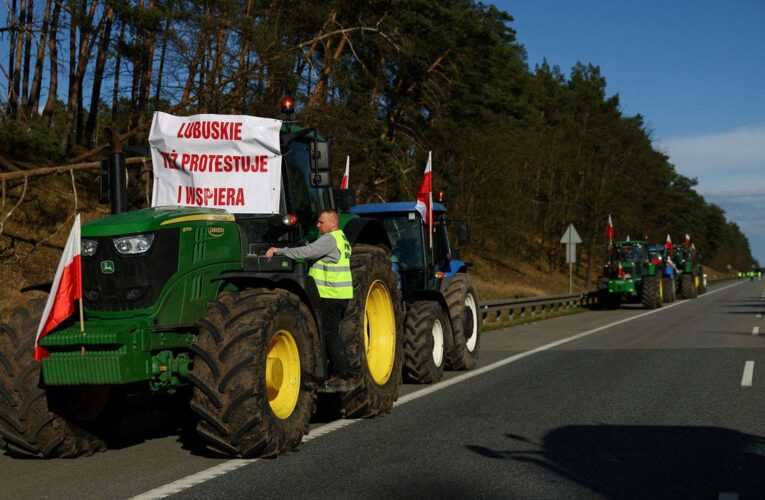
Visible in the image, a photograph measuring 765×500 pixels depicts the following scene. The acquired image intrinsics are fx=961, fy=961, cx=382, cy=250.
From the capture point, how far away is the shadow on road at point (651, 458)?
6395mm

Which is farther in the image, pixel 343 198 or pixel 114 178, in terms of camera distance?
pixel 343 198

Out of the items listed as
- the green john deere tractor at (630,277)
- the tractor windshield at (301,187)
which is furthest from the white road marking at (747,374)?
the green john deere tractor at (630,277)

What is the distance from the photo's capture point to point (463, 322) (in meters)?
13.4

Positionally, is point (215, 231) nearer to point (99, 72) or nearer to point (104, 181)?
point (104, 181)

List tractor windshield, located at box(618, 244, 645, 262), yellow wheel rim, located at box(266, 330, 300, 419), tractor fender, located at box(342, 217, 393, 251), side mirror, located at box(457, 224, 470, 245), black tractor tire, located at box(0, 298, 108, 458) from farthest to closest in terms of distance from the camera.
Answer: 1. tractor windshield, located at box(618, 244, 645, 262)
2. side mirror, located at box(457, 224, 470, 245)
3. tractor fender, located at box(342, 217, 393, 251)
4. yellow wheel rim, located at box(266, 330, 300, 419)
5. black tractor tire, located at box(0, 298, 108, 458)

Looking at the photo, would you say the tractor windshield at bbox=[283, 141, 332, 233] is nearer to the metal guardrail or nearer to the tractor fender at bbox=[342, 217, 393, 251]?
the tractor fender at bbox=[342, 217, 393, 251]

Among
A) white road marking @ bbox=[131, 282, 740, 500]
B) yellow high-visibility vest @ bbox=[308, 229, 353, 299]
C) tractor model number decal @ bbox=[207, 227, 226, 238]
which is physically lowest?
white road marking @ bbox=[131, 282, 740, 500]

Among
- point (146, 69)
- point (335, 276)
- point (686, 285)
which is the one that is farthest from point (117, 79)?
point (686, 285)

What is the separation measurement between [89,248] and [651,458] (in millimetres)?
4634

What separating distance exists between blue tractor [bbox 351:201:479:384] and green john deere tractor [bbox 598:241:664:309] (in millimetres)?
21187

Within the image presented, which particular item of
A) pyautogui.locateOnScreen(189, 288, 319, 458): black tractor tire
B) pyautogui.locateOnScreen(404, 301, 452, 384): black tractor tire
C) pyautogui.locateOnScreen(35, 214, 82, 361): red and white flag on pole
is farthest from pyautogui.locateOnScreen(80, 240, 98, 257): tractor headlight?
pyautogui.locateOnScreen(404, 301, 452, 384): black tractor tire

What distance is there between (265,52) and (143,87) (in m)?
4.38

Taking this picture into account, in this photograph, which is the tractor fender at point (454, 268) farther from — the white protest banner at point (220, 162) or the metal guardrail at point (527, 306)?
the white protest banner at point (220, 162)

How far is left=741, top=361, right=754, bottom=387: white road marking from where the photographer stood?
11844 mm
